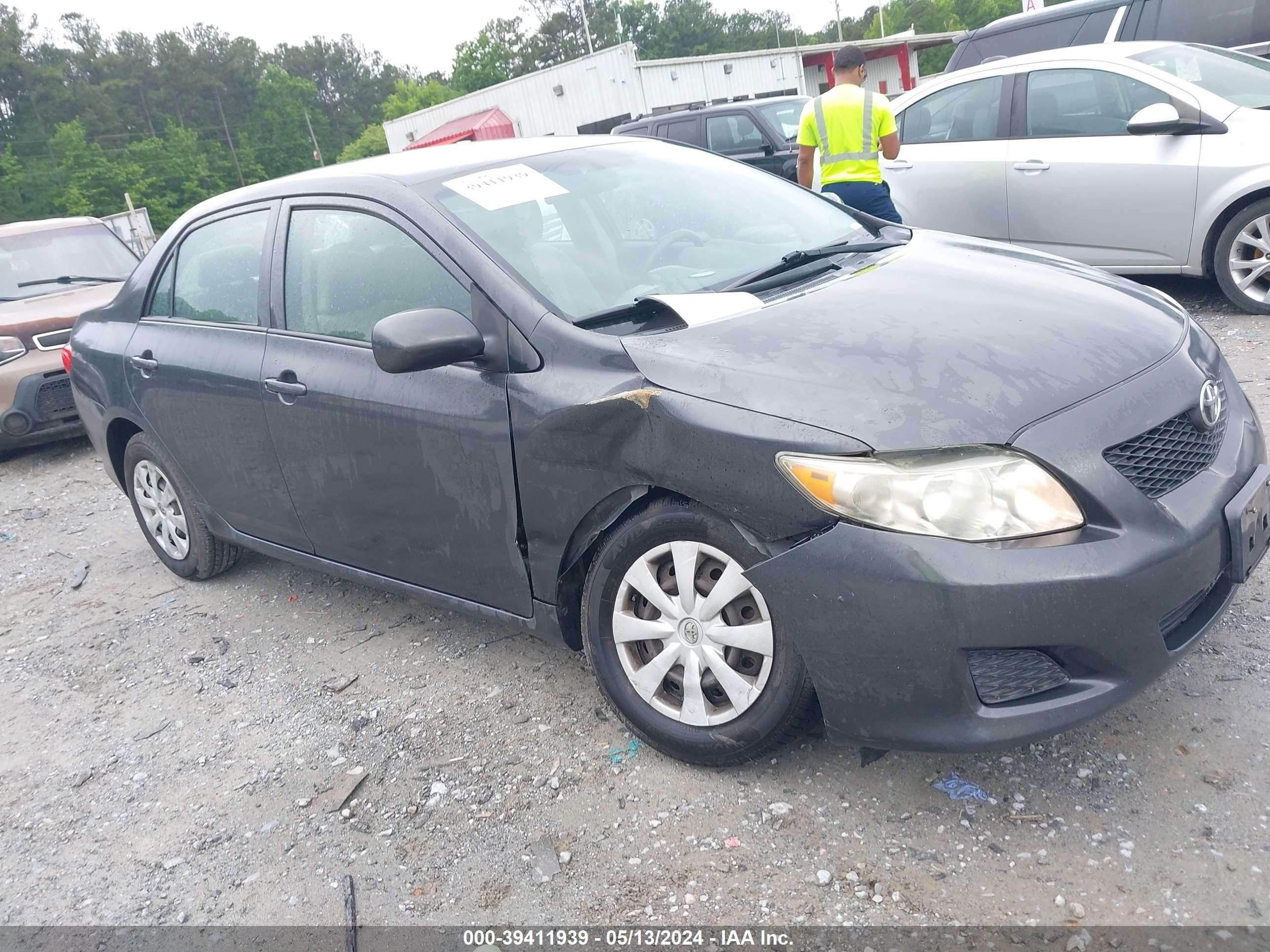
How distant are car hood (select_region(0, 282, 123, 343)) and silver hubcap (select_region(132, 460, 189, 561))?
3206mm

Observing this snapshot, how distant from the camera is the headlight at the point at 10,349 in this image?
7590 mm

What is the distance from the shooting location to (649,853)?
2623 mm

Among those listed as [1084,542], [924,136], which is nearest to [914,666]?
[1084,542]

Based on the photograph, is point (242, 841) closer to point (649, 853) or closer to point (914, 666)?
point (649, 853)

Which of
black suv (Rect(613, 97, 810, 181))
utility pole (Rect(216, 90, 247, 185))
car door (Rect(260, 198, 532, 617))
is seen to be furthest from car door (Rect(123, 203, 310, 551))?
utility pole (Rect(216, 90, 247, 185))

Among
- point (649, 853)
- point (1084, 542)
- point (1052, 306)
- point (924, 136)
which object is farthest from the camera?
point (924, 136)

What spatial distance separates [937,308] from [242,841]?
2417mm

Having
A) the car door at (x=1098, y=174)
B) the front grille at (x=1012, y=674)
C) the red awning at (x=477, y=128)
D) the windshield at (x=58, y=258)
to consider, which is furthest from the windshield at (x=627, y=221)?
the red awning at (x=477, y=128)

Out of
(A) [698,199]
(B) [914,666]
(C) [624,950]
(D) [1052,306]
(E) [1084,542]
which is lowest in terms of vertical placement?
(C) [624,950]

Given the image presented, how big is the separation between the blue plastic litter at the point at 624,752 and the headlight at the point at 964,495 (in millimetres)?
1116

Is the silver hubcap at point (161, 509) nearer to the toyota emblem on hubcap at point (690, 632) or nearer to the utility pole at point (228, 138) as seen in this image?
the toyota emblem on hubcap at point (690, 632)

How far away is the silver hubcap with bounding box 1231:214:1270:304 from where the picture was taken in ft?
19.1

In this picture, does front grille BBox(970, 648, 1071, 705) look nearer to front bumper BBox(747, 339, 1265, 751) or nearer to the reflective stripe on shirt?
front bumper BBox(747, 339, 1265, 751)

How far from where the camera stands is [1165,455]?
2.46m
